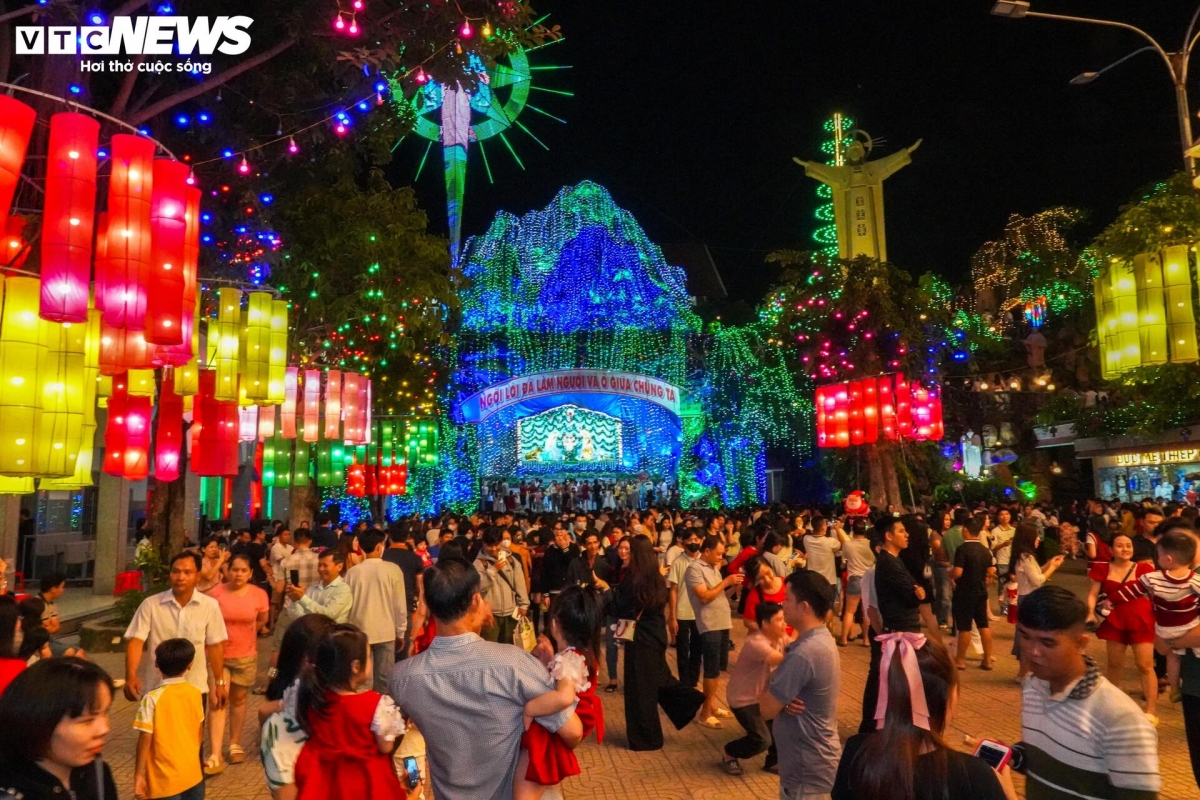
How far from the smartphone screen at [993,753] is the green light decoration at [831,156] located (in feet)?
116

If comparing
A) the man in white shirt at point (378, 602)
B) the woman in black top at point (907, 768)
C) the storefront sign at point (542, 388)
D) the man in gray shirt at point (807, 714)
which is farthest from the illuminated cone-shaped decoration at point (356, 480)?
the woman in black top at point (907, 768)

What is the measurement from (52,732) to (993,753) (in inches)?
103

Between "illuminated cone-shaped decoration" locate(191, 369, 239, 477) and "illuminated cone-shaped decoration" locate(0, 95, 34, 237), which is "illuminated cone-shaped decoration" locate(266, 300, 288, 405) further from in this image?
"illuminated cone-shaped decoration" locate(0, 95, 34, 237)

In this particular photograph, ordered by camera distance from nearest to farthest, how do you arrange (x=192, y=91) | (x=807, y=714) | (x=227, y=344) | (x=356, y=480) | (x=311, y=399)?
(x=807, y=714) → (x=192, y=91) → (x=227, y=344) → (x=311, y=399) → (x=356, y=480)

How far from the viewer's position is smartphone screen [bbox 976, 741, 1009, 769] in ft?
8.45

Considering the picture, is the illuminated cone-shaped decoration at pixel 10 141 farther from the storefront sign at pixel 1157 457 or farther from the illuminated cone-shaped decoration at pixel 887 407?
the storefront sign at pixel 1157 457

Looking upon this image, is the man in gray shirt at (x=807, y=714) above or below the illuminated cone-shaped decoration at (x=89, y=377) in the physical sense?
below

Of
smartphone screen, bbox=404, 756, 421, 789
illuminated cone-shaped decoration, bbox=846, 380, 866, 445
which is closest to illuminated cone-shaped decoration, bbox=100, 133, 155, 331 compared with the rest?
smartphone screen, bbox=404, 756, 421, 789

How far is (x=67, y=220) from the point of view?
6.65 metres

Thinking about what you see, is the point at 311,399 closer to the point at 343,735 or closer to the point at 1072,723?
the point at 343,735

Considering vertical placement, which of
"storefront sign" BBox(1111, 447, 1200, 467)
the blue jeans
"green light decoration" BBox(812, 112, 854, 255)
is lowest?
the blue jeans

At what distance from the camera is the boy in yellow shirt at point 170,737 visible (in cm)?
434

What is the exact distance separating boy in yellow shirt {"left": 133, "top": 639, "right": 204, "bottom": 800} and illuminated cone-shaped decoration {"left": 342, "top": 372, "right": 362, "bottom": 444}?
1181cm

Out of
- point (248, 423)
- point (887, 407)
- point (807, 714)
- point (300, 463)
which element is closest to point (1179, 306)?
point (807, 714)
